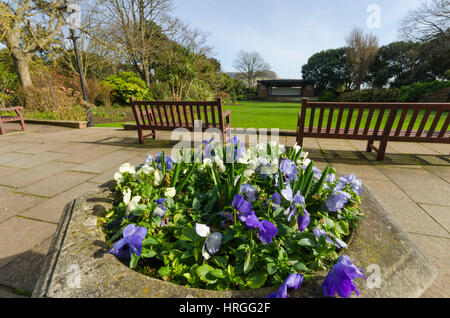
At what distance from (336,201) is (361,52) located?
34919 millimetres

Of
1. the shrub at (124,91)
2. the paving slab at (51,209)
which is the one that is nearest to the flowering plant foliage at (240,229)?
the paving slab at (51,209)

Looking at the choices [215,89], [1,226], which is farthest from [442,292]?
[215,89]

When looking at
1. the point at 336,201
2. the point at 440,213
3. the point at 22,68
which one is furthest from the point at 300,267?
the point at 22,68

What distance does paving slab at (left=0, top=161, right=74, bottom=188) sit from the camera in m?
2.82

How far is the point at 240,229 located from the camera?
3.34 feet

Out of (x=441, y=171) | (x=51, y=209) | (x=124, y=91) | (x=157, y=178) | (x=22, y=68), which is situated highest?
(x=22, y=68)

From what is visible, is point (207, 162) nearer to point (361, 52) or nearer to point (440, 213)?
point (440, 213)

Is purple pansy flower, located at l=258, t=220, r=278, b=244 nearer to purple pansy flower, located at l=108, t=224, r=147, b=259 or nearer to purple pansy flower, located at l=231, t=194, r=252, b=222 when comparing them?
purple pansy flower, located at l=231, t=194, r=252, b=222

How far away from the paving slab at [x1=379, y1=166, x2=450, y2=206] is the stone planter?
70.9 inches

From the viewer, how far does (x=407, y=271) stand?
0.81 metres

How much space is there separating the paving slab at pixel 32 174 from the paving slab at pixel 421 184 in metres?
4.63

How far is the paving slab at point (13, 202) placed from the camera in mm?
2098

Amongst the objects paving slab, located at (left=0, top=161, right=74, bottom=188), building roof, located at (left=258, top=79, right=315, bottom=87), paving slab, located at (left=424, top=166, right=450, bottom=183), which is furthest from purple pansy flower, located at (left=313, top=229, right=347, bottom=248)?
building roof, located at (left=258, top=79, right=315, bottom=87)

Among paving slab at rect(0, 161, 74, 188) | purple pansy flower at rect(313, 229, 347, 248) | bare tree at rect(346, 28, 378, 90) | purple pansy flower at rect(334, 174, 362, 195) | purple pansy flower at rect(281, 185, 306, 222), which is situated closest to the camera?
purple pansy flower at rect(313, 229, 347, 248)
